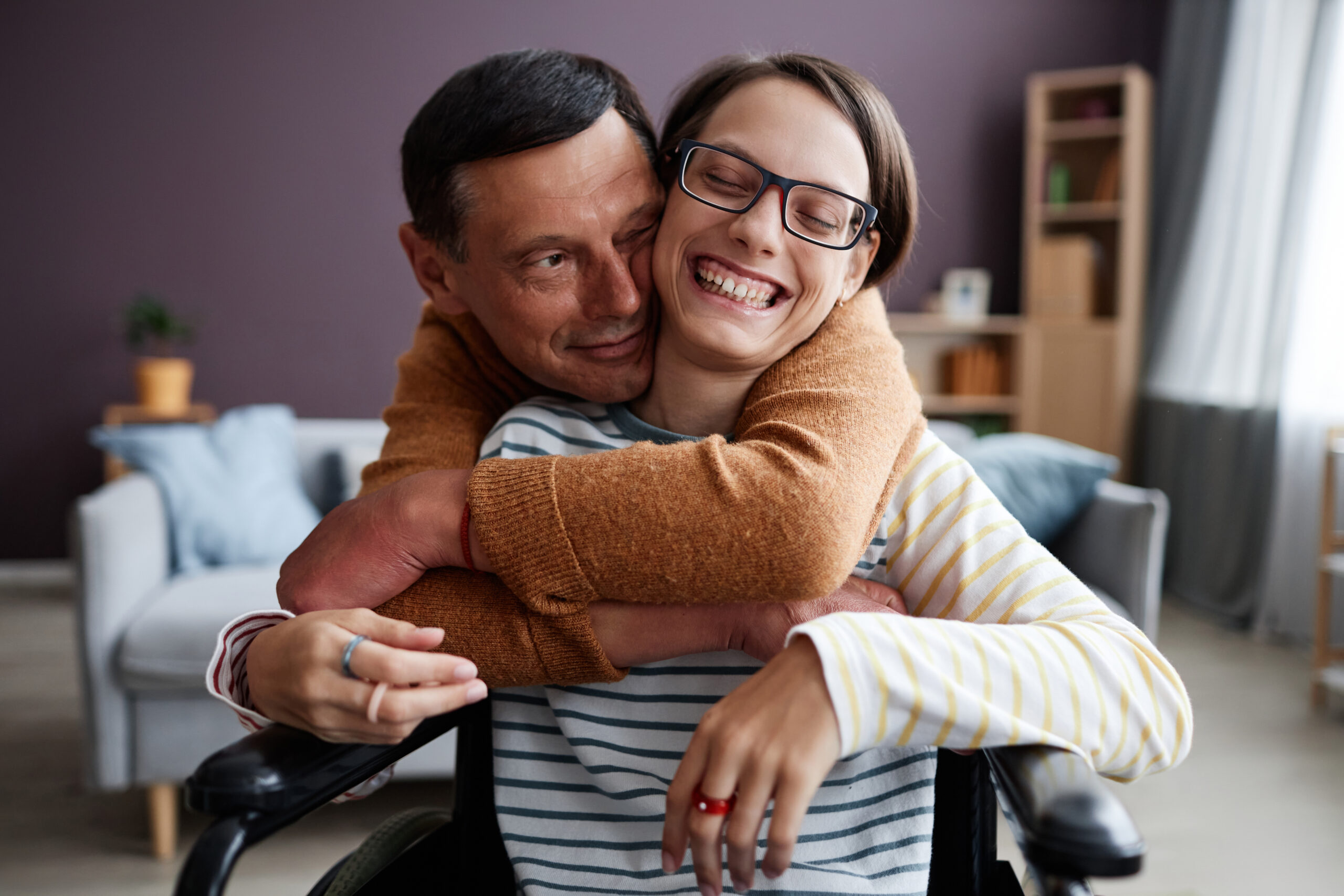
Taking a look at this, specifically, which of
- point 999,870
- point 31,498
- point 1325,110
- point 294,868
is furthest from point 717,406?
point 31,498

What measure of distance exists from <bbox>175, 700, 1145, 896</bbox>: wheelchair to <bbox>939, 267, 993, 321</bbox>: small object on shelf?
15.2 ft

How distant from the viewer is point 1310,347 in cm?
380

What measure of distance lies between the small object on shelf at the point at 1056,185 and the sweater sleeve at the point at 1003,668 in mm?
4758

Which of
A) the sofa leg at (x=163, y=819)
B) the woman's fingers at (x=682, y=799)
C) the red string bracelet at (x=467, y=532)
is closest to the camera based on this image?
the woman's fingers at (x=682, y=799)

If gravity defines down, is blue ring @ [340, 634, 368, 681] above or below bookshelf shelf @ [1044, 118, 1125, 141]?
below

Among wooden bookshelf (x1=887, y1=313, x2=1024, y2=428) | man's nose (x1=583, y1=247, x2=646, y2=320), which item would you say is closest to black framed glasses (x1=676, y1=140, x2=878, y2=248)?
man's nose (x1=583, y1=247, x2=646, y2=320)

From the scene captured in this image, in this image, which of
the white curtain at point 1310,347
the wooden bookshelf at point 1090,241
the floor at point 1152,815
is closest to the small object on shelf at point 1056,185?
the wooden bookshelf at point 1090,241

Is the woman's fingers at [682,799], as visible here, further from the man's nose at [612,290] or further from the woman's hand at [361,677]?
the man's nose at [612,290]

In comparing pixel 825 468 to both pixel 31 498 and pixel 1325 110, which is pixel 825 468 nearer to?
pixel 1325 110

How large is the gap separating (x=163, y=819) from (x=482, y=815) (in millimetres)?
1657

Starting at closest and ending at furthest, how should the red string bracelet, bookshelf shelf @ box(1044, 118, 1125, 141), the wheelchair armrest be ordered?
the wheelchair armrest → the red string bracelet → bookshelf shelf @ box(1044, 118, 1125, 141)

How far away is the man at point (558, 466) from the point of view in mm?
746

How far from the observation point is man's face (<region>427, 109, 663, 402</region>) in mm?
968

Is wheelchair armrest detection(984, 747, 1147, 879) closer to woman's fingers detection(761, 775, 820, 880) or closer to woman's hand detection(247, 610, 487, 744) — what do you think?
woman's fingers detection(761, 775, 820, 880)
